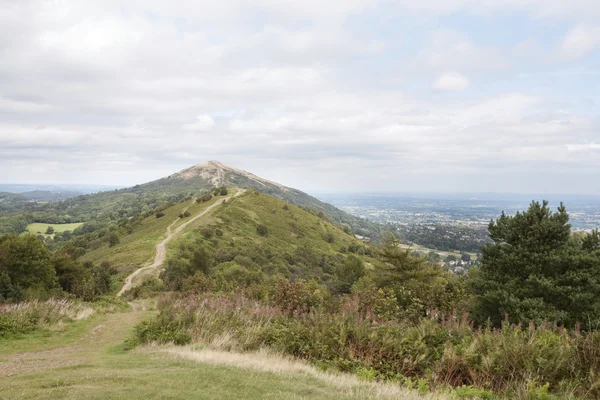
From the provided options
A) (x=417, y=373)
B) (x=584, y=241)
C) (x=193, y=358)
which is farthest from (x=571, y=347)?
(x=584, y=241)

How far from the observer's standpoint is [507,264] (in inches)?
698

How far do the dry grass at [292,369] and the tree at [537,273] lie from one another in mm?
12056

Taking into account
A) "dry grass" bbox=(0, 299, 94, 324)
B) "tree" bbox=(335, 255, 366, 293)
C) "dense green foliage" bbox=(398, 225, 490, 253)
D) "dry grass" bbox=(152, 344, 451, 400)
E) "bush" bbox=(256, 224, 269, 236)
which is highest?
"dry grass" bbox=(152, 344, 451, 400)

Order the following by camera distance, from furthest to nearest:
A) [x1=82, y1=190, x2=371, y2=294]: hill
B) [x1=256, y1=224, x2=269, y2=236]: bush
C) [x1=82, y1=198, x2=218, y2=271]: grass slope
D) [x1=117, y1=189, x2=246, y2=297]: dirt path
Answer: [x1=256, y1=224, x2=269, y2=236]: bush, [x1=82, y1=190, x2=371, y2=294]: hill, [x1=82, y1=198, x2=218, y2=271]: grass slope, [x1=117, y1=189, x2=246, y2=297]: dirt path

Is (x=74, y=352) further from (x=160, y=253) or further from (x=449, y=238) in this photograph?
(x=449, y=238)

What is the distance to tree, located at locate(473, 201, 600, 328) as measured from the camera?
15508 mm

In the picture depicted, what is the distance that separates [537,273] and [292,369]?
15.5 metres

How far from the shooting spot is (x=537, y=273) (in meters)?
16.8

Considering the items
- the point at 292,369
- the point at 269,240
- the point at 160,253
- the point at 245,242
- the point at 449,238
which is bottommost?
the point at 449,238

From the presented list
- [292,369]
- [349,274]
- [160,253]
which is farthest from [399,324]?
[160,253]

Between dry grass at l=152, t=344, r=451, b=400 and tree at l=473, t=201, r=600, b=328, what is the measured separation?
39.6 feet

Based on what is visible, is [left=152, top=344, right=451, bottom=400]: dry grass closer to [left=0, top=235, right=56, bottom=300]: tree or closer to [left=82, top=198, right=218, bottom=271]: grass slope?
[left=0, top=235, right=56, bottom=300]: tree

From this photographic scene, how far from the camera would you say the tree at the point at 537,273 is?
15508 mm

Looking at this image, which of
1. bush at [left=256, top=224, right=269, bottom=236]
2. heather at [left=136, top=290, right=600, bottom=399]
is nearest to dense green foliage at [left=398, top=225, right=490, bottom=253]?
bush at [left=256, top=224, right=269, bottom=236]
